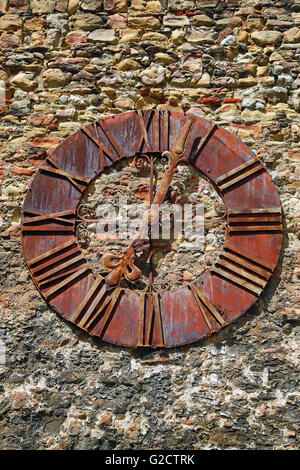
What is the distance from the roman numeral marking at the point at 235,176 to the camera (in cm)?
400

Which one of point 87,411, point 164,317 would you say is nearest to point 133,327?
point 164,317

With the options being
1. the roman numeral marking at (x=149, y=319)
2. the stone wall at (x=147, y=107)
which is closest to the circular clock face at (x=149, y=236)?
the roman numeral marking at (x=149, y=319)

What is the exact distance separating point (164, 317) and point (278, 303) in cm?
75

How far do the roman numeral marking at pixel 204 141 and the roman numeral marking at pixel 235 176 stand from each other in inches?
8.8

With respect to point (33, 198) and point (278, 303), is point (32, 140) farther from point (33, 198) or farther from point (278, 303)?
point (278, 303)

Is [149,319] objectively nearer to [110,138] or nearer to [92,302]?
[92,302]

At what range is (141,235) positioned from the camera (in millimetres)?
3939

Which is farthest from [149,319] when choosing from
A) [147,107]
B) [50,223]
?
[147,107]

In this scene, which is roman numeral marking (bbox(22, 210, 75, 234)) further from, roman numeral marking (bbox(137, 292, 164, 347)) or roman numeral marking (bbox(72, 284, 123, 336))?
roman numeral marking (bbox(137, 292, 164, 347))

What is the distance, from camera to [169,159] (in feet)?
13.2

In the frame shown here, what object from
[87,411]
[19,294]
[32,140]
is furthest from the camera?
[32,140]

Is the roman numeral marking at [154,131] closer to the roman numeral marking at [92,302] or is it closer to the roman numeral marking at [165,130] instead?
the roman numeral marking at [165,130]

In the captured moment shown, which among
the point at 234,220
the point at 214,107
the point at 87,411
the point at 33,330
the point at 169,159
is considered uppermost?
the point at 214,107

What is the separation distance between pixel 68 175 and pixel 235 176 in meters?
1.13
